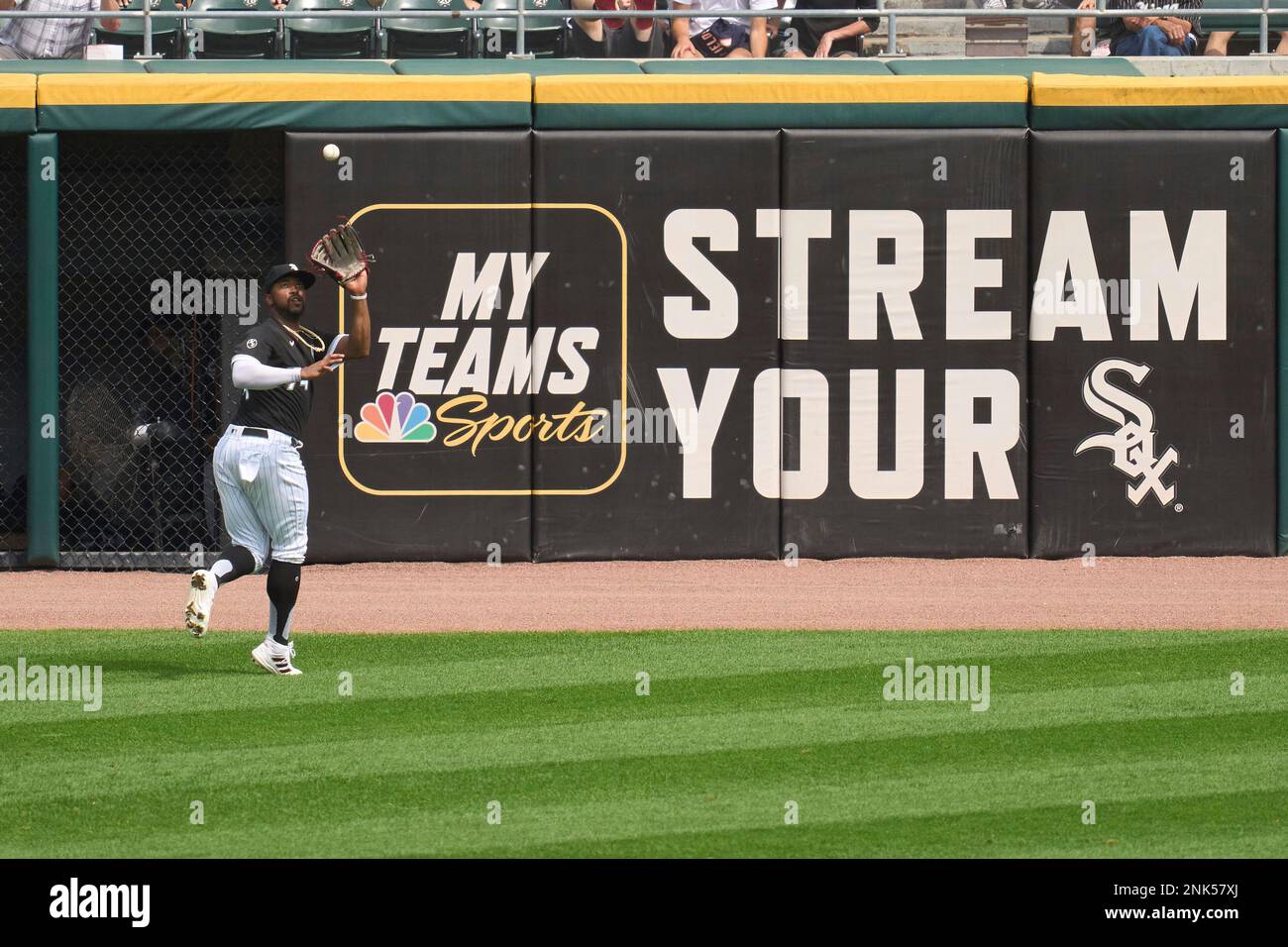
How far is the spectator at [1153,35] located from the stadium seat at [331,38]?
628 cm

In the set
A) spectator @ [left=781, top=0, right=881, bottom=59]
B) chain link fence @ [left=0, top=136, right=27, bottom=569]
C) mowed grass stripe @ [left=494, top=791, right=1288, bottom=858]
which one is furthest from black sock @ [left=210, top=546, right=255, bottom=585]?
spectator @ [left=781, top=0, right=881, bottom=59]

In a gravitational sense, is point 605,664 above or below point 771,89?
below

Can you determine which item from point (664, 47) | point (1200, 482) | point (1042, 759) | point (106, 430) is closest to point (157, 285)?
point (106, 430)

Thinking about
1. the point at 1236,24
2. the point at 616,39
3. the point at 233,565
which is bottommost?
the point at 233,565

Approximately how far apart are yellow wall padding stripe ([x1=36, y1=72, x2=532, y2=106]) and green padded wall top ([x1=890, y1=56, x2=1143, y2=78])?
302 cm

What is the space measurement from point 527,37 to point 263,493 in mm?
7592

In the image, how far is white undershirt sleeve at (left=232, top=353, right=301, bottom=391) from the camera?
8.71 m

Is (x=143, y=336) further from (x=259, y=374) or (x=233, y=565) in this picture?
(x=259, y=374)

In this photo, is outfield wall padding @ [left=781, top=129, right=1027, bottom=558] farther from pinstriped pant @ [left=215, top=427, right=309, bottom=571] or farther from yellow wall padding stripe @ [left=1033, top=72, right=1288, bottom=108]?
pinstriped pant @ [left=215, top=427, right=309, bottom=571]

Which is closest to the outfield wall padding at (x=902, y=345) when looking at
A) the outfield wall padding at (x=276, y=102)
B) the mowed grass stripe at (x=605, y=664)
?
the outfield wall padding at (x=276, y=102)

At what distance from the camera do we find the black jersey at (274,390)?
889 cm

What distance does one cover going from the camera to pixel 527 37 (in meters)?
15.5

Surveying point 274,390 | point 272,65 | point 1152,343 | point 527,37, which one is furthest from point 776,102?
point 274,390

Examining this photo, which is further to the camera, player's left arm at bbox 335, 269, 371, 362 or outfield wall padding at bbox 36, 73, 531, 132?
outfield wall padding at bbox 36, 73, 531, 132
